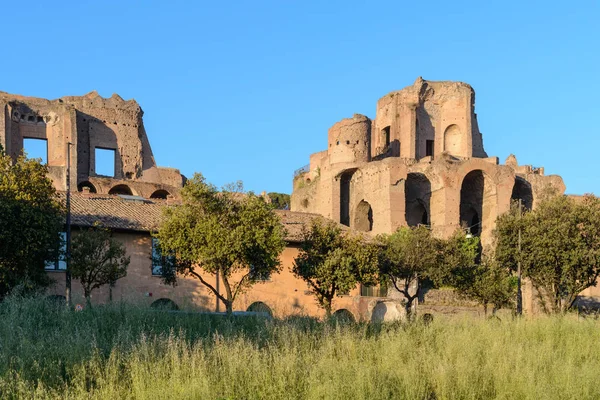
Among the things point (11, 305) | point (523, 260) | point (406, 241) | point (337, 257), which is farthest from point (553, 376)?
point (406, 241)

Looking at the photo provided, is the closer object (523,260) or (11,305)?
(11,305)

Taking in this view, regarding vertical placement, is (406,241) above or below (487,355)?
above

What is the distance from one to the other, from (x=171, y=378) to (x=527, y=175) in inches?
1585

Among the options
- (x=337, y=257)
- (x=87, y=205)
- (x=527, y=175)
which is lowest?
(x=337, y=257)

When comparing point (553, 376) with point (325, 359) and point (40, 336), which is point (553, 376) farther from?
point (40, 336)

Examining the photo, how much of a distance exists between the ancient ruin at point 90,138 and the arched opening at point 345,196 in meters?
11.2

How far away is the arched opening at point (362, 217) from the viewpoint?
45.3 m

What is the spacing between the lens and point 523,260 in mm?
23500

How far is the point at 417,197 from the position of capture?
45344mm

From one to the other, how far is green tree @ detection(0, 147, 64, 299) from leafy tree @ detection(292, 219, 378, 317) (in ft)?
26.2

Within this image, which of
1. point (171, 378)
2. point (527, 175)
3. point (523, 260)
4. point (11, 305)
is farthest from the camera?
point (527, 175)

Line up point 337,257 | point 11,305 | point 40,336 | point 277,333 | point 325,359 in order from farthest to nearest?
1. point 337,257
2. point 11,305
3. point 277,333
4. point 40,336
5. point 325,359

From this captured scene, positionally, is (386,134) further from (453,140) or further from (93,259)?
(93,259)

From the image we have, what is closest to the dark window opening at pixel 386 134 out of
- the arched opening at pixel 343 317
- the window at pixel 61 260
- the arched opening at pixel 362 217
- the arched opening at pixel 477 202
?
the arched opening at pixel 362 217
